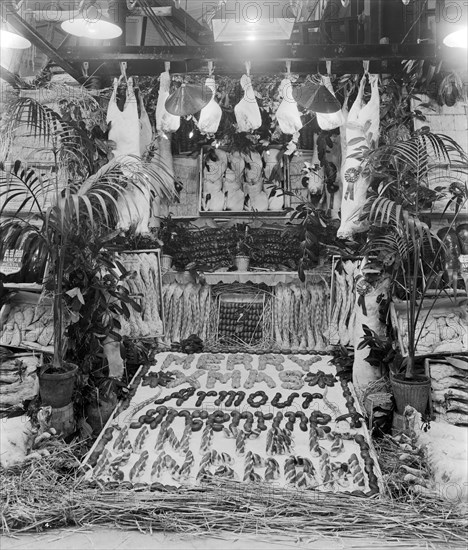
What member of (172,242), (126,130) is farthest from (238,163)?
(126,130)

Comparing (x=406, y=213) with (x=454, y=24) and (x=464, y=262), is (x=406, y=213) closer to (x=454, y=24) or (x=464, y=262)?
(x=464, y=262)

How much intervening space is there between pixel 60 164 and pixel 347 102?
236cm

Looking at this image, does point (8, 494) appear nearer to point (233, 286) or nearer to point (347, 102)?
point (233, 286)

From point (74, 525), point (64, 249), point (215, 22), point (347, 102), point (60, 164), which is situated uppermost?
point (215, 22)

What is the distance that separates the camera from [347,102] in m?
4.39

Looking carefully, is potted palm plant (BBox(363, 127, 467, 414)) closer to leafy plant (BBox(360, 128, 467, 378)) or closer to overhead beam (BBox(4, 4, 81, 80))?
leafy plant (BBox(360, 128, 467, 378))

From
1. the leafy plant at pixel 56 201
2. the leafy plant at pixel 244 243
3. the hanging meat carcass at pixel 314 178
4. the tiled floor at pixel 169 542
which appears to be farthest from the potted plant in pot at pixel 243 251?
the tiled floor at pixel 169 542

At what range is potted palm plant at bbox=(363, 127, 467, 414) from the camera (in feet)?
10.3

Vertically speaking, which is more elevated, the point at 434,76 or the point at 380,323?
the point at 434,76

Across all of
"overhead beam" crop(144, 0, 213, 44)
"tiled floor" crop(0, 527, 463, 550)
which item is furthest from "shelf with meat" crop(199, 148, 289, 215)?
"tiled floor" crop(0, 527, 463, 550)

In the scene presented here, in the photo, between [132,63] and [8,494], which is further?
[132,63]

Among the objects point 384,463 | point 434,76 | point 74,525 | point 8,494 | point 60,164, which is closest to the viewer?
point 74,525

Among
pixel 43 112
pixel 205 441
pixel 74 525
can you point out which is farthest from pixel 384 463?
pixel 43 112

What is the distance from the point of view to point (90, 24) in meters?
3.49
